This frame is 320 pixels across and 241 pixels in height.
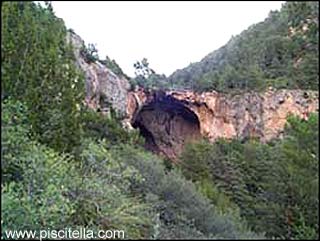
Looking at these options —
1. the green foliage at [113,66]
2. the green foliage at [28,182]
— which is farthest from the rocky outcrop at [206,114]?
the green foliage at [28,182]

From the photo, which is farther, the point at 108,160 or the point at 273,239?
the point at 108,160

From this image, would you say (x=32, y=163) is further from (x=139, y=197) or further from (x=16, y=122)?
(x=139, y=197)

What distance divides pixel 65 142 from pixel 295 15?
476 centimetres

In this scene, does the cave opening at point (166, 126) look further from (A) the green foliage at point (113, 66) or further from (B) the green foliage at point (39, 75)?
(B) the green foliage at point (39, 75)

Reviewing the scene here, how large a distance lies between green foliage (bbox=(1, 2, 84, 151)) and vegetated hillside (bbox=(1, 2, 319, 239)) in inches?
0.7

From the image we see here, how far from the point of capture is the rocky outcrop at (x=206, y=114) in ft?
132

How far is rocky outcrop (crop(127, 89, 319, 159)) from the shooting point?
40.3 m

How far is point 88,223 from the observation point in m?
9.88

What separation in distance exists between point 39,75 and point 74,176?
180 centimetres

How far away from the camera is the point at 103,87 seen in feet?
118

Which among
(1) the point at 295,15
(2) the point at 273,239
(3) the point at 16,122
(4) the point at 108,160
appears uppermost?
(1) the point at 295,15

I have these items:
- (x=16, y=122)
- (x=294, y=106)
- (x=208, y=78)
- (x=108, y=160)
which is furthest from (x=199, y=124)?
(x=16, y=122)

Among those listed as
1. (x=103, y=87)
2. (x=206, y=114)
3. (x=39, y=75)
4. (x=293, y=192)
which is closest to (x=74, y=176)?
(x=39, y=75)

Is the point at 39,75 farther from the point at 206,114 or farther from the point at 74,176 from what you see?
the point at 206,114
